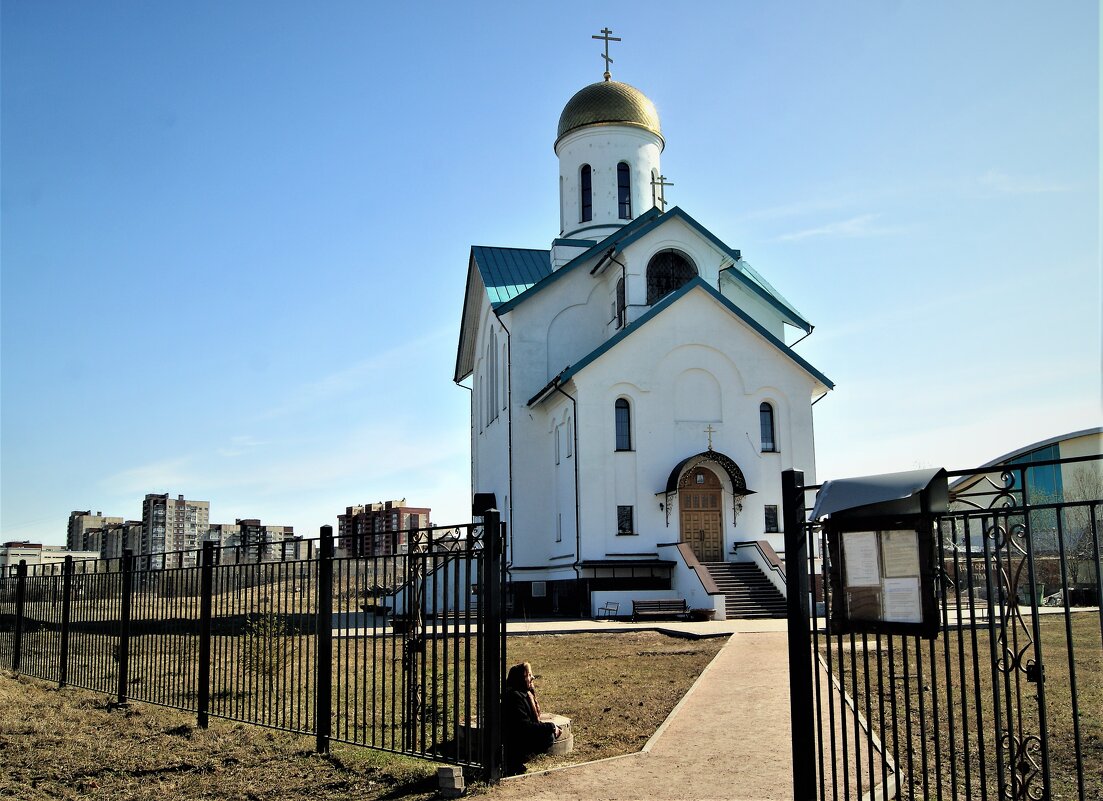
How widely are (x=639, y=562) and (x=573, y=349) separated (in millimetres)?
8031

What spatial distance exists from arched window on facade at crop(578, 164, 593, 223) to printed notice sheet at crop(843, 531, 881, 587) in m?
30.8

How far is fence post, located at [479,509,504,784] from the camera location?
7785mm

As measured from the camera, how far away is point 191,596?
11414 mm

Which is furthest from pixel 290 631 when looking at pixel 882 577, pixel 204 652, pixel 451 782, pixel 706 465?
pixel 706 465

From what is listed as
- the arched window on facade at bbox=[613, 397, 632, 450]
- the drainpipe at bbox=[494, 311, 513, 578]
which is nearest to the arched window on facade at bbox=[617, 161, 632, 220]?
the drainpipe at bbox=[494, 311, 513, 578]

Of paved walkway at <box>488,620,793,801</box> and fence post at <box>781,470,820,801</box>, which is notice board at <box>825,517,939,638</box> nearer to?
fence post at <box>781,470,820,801</box>

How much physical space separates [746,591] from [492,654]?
17.9 m

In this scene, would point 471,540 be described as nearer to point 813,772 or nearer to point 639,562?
point 813,772

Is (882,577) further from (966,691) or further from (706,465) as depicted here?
(706,465)

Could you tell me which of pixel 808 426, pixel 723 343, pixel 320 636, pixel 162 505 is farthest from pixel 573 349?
pixel 162 505

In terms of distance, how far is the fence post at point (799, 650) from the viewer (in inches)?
234

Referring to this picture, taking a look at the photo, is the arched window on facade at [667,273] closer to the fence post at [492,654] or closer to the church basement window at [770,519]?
the church basement window at [770,519]

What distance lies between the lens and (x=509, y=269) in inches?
1375

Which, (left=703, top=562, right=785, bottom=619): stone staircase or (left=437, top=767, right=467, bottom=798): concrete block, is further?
(left=703, top=562, right=785, bottom=619): stone staircase
